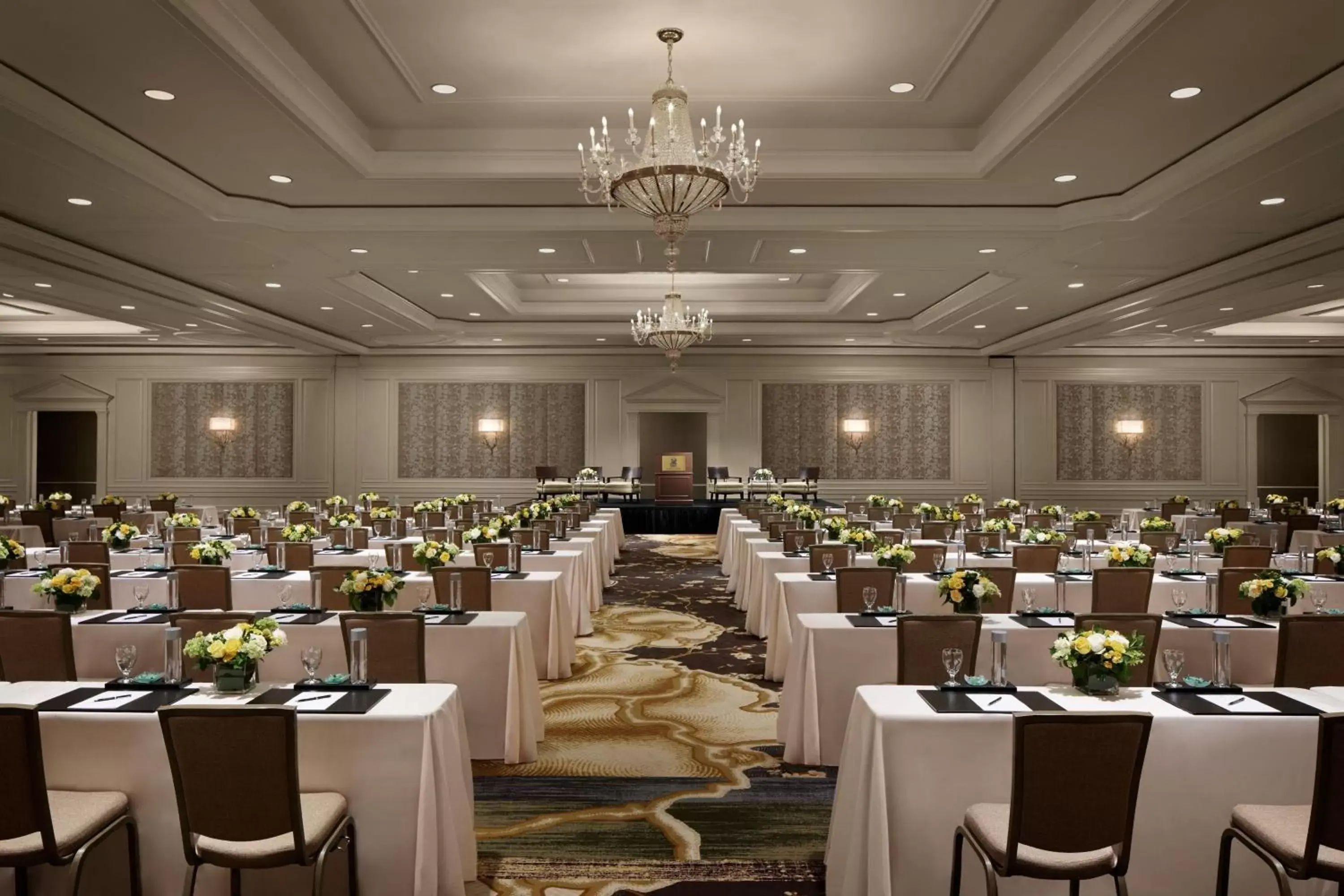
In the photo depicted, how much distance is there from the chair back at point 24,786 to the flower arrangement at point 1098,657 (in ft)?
11.0

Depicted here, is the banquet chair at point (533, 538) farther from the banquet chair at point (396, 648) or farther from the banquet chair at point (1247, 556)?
the banquet chair at point (1247, 556)

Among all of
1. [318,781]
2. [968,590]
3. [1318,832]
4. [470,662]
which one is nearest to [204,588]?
[470,662]

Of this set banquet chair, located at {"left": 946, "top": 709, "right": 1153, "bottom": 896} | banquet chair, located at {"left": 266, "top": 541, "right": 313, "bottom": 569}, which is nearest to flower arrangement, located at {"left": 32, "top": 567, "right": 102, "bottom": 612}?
banquet chair, located at {"left": 266, "top": 541, "right": 313, "bottom": 569}

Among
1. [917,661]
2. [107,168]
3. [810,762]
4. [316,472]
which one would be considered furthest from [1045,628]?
[316,472]

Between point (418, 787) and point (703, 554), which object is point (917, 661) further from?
point (703, 554)

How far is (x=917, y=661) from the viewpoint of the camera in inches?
179

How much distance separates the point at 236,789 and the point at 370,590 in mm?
2517

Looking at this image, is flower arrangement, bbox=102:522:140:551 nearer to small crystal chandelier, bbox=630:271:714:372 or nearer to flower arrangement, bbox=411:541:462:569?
flower arrangement, bbox=411:541:462:569

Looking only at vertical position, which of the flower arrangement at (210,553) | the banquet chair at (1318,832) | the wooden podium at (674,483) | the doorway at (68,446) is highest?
the doorway at (68,446)

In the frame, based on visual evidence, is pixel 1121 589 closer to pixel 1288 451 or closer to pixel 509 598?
pixel 509 598

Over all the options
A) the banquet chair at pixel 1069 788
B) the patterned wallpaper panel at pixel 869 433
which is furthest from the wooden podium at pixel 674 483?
the banquet chair at pixel 1069 788

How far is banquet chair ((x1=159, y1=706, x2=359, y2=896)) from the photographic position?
2.77 meters

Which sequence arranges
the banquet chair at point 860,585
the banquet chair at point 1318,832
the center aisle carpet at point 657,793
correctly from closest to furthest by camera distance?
the banquet chair at point 1318,832
the center aisle carpet at point 657,793
the banquet chair at point 860,585

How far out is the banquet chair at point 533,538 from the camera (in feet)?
29.0
